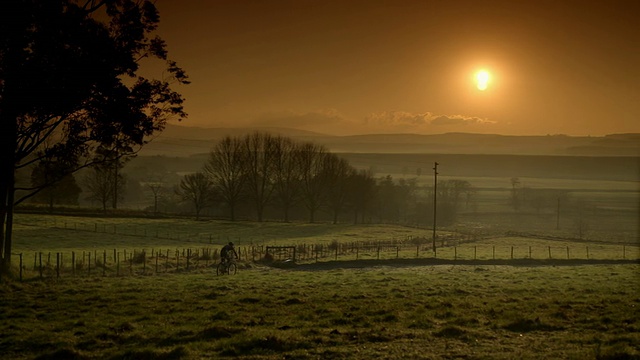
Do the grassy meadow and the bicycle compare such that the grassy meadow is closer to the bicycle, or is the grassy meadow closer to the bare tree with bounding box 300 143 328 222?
the bicycle

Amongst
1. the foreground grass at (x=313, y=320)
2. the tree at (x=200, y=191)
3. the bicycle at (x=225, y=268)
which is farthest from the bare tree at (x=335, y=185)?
the foreground grass at (x=313, y=320)

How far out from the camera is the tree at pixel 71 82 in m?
25.1

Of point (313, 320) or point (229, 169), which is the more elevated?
point (229, 169)

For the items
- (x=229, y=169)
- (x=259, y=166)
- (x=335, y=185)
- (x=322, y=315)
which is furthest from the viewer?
(x=335, y=185)

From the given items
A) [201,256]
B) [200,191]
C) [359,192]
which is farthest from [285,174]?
[201,256]

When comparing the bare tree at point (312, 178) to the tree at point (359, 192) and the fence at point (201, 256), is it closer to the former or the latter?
the tree at point (359, 192)

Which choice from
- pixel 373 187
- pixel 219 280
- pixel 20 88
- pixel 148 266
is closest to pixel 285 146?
pixel 373 187

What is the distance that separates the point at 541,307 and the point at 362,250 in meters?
38.1

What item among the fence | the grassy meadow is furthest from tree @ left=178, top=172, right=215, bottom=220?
the grassy meadow

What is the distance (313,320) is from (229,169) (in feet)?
269

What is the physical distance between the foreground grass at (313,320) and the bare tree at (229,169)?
6627cm

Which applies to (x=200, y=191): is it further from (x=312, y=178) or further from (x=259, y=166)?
(x=312, y=178)

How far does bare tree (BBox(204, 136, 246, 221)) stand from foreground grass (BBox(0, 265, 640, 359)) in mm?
66271

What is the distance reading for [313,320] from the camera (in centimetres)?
1947
